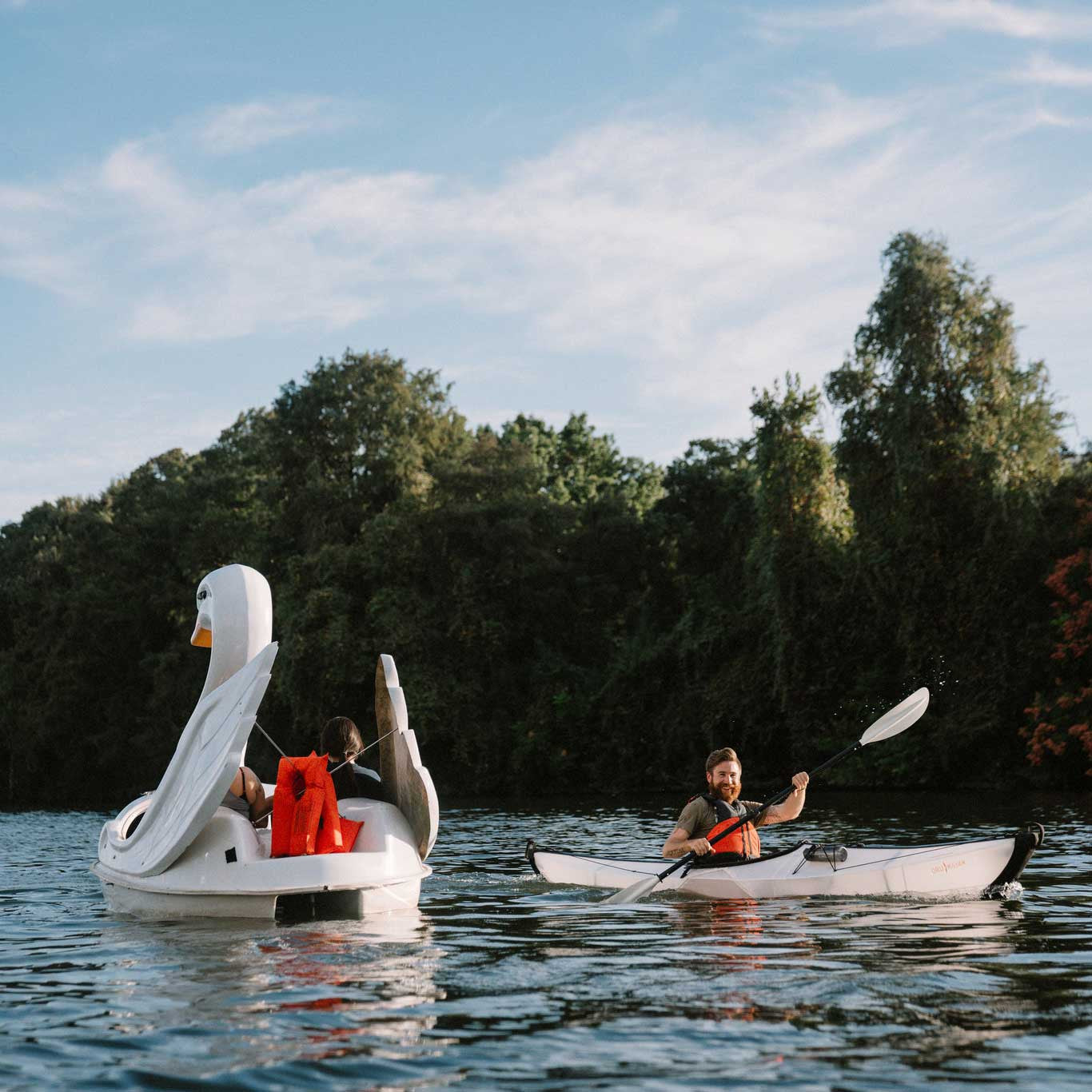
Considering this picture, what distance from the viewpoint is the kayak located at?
1177 centimetres

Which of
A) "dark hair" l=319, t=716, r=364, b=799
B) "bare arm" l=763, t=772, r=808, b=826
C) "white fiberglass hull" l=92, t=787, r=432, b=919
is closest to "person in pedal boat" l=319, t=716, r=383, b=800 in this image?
"dark hair" l=319, t=716, r=364, b=799

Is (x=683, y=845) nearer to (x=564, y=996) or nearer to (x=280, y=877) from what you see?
(x=280, y=877)

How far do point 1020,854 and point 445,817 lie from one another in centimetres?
1808

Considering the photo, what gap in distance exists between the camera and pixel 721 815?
1223 cm

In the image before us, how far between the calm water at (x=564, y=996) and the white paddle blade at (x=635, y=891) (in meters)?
0.15

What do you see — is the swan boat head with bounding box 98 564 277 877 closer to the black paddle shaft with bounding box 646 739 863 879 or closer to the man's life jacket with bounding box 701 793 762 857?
the black paddle shaft with bounding box 646 739 863 879

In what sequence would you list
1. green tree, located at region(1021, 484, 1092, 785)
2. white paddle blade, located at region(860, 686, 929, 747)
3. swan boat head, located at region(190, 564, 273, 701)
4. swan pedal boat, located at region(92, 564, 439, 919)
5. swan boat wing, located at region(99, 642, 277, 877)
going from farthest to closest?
green tree, located at region(1021, 484, 1092, 785) → white paddle blade, located at region(860, 686, 929, 747) → swan boat head, located at region(190, 564, 273, 701) → swan boat wing, located at region(99, 642, 277, 877) → swan pedal boat, located at region(92, 564, 439, 919)

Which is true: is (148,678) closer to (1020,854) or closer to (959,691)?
(959,691)

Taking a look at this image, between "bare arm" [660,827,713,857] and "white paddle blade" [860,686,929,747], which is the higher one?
"white paddle blade" [860,686,929,747]

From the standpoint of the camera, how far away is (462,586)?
1715 inches

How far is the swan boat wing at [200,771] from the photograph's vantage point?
10.5 metres

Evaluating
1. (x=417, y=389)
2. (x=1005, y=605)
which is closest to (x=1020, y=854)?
(x=1005, y=605)

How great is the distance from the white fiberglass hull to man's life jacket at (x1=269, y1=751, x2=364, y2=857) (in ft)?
0.58

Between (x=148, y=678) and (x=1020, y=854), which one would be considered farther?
(x=148, y=678)
